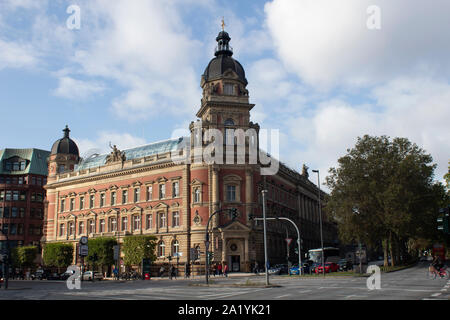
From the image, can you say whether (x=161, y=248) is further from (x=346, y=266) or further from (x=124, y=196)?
(x=346, y=266)

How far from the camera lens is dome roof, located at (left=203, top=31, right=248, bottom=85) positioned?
62625mm

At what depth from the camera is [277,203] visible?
232 ft

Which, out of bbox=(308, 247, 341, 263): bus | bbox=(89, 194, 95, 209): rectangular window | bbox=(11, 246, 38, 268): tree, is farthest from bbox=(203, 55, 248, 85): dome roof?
bbox=(11, 246, 38, 268): tree

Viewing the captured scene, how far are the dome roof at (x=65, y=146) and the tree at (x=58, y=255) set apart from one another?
1883 centimetres

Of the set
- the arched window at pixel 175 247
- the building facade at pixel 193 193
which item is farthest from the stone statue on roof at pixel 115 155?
the arched window at pixel 175 247

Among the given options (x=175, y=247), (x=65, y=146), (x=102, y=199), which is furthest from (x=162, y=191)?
(x=65, y=146)

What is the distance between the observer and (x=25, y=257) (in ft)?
246

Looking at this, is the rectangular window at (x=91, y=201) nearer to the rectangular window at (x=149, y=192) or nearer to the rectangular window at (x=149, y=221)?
the rectangular window at (x=149, y=192)

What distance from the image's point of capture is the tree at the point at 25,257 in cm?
7512

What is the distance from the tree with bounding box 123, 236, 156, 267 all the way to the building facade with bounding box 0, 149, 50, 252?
4004 cm

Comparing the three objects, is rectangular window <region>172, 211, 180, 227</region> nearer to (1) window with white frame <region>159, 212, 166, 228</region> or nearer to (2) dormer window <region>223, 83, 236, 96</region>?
(1) window with white frame <region>159, 212, 166, 228</region>

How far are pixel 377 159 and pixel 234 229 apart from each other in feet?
63.0
